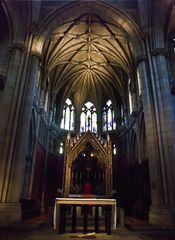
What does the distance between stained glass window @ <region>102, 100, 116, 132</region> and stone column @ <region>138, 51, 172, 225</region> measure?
12251mm

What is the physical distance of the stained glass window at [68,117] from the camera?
79.0 feet

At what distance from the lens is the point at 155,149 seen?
32.1 ft

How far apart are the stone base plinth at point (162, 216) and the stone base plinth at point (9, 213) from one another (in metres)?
6.41

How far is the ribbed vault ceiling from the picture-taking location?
54.5 ft

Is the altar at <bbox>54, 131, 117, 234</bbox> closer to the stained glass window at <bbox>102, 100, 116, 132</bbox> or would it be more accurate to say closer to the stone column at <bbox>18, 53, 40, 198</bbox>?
the stone column at <bbox>18, 53, 40, 198</bbox>

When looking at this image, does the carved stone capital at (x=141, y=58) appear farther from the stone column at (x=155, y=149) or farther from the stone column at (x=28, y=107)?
the stone column at (x=28, y=107)

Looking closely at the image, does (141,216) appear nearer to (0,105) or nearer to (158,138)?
(158,138)

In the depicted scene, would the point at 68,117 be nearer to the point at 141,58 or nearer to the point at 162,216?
the point at 141,58

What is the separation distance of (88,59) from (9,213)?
1741 cm

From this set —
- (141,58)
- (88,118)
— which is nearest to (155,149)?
(141,58)

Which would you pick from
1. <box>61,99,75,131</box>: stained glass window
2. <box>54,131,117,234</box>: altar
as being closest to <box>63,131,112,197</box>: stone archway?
<box>54,131,117,234</box>: altar

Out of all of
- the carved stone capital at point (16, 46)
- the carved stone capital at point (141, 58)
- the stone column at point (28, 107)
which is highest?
the carved stone capital at point (16, 46)

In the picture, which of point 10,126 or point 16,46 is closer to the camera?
point 10,126

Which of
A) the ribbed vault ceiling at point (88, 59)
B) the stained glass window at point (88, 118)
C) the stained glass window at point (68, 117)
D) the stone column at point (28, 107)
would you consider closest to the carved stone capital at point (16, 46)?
the stone column at point (28, 107)
